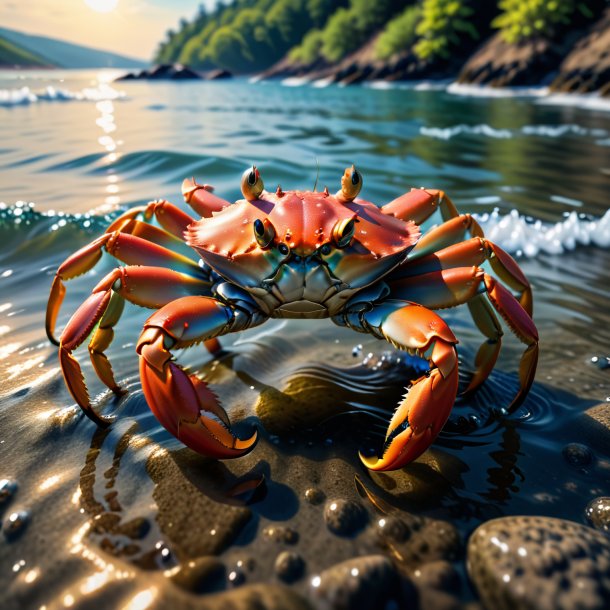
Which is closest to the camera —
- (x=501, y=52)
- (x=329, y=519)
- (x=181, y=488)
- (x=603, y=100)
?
(x=329, y=519)

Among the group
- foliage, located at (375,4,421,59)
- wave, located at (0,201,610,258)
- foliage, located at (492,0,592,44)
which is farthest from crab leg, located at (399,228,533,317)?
foliage, located at (375,4,421,59)

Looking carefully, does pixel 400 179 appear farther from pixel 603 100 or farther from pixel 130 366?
pixel 603 100

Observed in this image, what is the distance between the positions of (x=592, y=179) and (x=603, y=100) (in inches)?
813

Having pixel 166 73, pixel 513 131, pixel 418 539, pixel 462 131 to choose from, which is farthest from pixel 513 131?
pixel 166 73

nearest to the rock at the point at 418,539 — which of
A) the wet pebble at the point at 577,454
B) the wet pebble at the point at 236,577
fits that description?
the wet pebble at the point at 236,577

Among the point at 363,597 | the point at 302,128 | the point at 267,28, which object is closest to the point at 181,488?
the point at 363,597

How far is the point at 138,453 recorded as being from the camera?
8.17ft

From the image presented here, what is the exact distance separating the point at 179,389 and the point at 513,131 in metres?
16.0

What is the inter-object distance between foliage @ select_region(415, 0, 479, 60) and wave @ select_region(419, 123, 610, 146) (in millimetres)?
40764

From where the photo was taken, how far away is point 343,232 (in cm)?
251

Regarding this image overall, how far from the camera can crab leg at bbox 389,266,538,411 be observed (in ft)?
8.43

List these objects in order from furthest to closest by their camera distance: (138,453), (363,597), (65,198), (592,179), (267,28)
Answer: (267,28) → (592,179) → (65,198) → (138,453) → (363,597)

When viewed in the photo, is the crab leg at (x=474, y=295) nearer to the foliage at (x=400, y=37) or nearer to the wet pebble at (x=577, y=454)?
the wet pebble at (x=577, y=454)

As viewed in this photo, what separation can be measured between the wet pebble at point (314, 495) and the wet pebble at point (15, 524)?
118 centimetres
